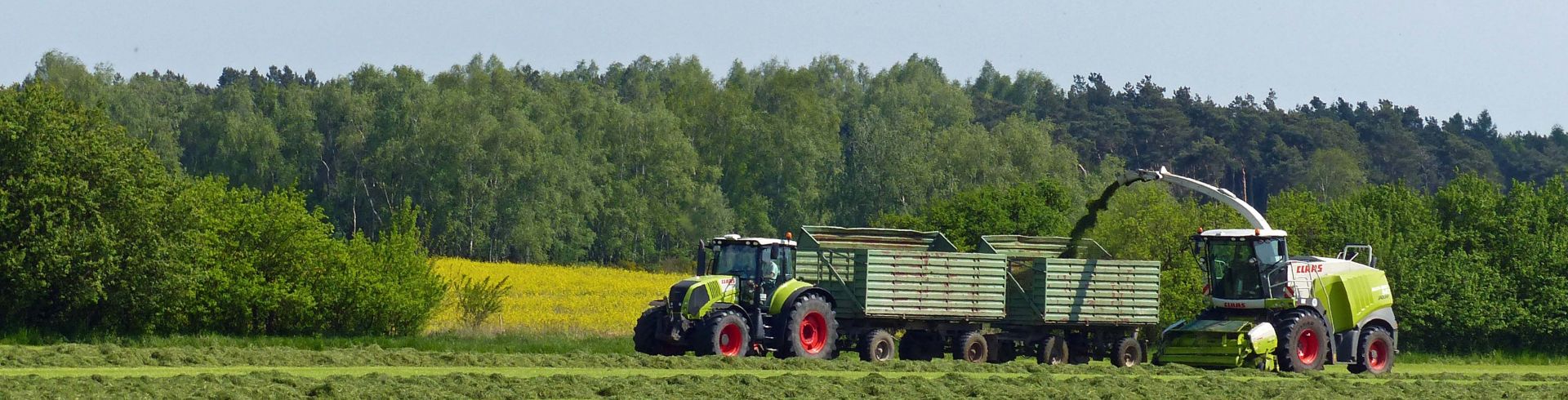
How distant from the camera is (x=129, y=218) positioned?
101ft

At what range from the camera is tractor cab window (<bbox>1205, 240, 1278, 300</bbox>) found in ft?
88.5

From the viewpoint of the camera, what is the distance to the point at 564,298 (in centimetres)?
5184

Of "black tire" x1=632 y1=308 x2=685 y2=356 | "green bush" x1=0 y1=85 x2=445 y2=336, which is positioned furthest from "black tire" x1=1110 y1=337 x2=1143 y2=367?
"green bush" x1=0 y1=85 x2=445 y2=336

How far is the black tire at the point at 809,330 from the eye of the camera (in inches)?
979

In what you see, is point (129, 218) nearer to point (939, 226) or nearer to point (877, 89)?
point (939, 226)

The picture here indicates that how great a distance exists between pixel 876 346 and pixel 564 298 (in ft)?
88.2

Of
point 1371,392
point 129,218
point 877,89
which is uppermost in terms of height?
point 877,89

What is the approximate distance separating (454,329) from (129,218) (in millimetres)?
6618

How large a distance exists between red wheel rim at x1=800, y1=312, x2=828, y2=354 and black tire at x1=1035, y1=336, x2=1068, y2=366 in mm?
4018

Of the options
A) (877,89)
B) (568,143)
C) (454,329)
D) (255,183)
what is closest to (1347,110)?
(877,89)

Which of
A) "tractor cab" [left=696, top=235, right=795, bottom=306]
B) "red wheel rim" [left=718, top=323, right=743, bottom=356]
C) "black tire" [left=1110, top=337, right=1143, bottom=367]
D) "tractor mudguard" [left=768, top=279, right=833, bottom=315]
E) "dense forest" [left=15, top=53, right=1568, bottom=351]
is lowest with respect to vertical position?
"red wheel rim" [left=718, top=323, right=743, bottom=356]

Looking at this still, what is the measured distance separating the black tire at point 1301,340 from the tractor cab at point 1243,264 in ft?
1.90

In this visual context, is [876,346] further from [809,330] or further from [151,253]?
[151,253]

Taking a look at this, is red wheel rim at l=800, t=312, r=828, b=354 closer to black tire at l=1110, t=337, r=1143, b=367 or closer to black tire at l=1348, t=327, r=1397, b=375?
black tire at l=1110, t=337, r=1143, b=367
